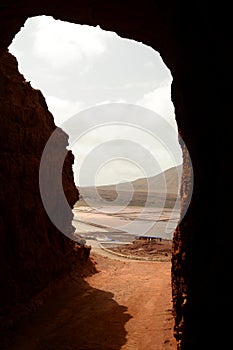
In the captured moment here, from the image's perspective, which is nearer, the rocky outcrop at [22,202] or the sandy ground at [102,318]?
the sandy ground at [102,318]

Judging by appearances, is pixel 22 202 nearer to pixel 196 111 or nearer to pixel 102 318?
pixel 102 318

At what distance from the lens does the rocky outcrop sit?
10.6 metres

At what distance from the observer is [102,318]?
34.4 feet

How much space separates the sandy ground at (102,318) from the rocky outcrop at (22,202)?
Answer: 36.3 inches

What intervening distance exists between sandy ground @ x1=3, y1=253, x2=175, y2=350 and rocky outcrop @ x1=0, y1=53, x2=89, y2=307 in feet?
3.03

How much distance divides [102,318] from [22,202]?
4.39 meters

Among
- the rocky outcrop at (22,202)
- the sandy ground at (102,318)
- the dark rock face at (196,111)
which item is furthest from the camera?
the rocky outcrop at (22,202)

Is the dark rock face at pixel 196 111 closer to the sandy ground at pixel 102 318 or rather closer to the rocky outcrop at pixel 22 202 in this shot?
the sandy ground at pixel 102 318

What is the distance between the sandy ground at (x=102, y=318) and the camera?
8.64 m

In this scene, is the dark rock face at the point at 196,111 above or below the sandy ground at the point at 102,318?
above

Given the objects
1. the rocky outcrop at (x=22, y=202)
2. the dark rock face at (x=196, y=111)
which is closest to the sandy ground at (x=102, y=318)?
the rocky outcrop at (x=22, y=202)

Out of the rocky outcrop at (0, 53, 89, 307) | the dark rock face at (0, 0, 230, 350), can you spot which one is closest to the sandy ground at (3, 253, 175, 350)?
the rocky outcrop at (0, 53, 89, 307)

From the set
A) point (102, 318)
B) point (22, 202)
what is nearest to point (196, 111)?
point (102, 318)

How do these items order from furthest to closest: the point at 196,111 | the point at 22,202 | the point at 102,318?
1. the point at 22,202
2. the point at 102,318
3. the point at 196,111
